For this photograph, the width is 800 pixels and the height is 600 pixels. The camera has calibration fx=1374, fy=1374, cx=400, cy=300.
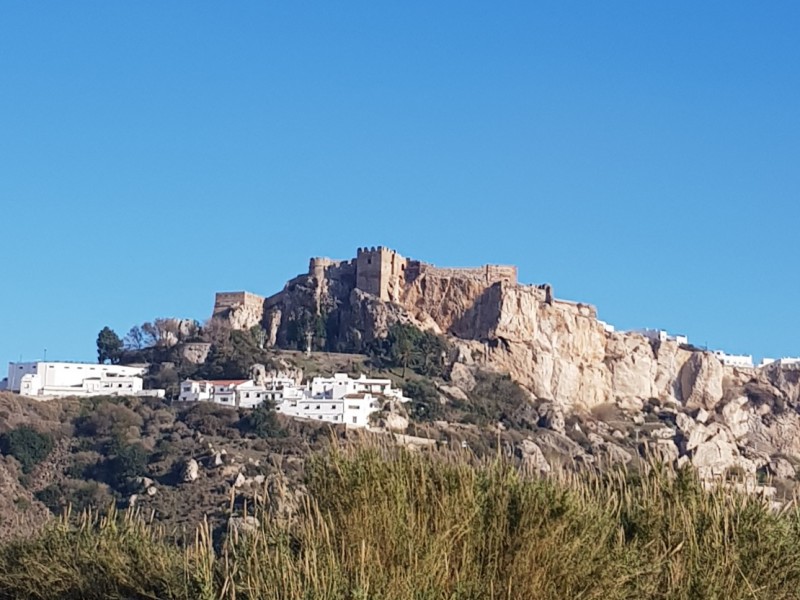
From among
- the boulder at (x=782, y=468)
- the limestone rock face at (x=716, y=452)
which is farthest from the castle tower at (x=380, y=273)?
the boulder at (x=782, y=468)

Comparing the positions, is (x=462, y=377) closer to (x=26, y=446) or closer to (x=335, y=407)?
(x=335, y=407)

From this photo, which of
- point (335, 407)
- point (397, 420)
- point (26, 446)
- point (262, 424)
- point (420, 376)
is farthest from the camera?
point (420, 376)

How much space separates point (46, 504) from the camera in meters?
44.7

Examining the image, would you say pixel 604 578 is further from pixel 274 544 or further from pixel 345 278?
pixel 345 278

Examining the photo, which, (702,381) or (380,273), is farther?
(702,381)

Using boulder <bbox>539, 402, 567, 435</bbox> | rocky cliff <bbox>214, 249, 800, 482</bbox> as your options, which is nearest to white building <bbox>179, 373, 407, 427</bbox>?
boulder <bbox>539, 402, 567, 435</bbox>

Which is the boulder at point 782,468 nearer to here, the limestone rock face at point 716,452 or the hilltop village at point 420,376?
the hilltop village at point 420,376

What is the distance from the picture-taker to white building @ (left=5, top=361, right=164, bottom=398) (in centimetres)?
6256

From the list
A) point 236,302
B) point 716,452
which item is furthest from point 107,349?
point 716,452

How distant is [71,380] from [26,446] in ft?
39.2

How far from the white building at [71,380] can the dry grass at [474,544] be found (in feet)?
170

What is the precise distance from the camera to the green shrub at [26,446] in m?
51.3

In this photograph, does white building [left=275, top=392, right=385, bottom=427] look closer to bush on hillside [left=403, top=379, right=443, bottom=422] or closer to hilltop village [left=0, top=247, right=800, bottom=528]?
hilltop village [left=0, top=247, right=800, bottom=528]

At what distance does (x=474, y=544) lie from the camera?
34.6 feet
